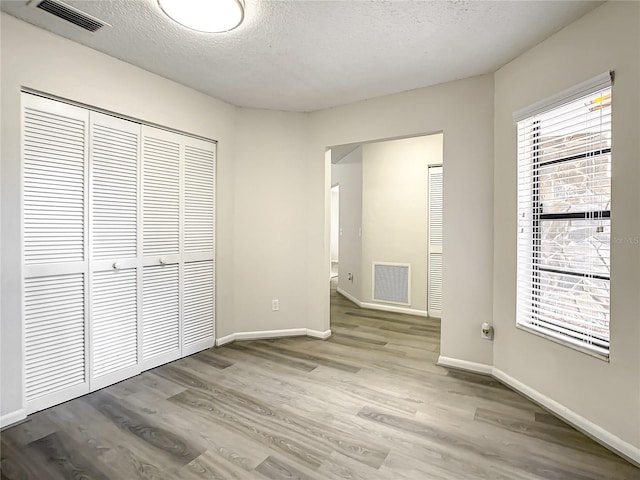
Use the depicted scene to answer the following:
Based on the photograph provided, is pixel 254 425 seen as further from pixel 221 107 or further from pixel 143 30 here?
pixel 221 107

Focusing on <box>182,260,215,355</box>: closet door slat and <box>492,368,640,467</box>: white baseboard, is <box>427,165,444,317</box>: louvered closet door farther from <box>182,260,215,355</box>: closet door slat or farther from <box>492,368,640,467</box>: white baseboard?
<box>182,260,215,355</box>: closet door slat

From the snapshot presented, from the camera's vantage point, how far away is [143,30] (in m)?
2.25

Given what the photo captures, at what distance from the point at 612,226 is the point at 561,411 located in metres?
1.22

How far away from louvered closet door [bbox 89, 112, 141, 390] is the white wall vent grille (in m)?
3.40

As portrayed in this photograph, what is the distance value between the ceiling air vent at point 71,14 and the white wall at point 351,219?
155 inches

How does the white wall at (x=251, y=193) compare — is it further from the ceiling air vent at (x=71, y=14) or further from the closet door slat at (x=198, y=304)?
the ceiling air vent at (x=71, y=14)

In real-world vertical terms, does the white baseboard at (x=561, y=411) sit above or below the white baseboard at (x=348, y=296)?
below

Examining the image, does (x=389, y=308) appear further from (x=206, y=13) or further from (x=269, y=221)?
(x=206, y=13)

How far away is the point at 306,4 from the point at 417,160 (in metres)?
3.21

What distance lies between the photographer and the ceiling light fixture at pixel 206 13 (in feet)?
6.29

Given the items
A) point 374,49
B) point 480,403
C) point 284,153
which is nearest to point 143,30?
point 374,49

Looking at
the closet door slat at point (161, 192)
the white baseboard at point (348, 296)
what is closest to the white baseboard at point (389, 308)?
the white baseboard at point (348, 296)

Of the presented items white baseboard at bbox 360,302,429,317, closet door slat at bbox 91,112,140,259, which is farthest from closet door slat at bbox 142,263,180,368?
white baseboard at bbox 360,302,429,317

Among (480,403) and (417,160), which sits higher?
(417,160)
